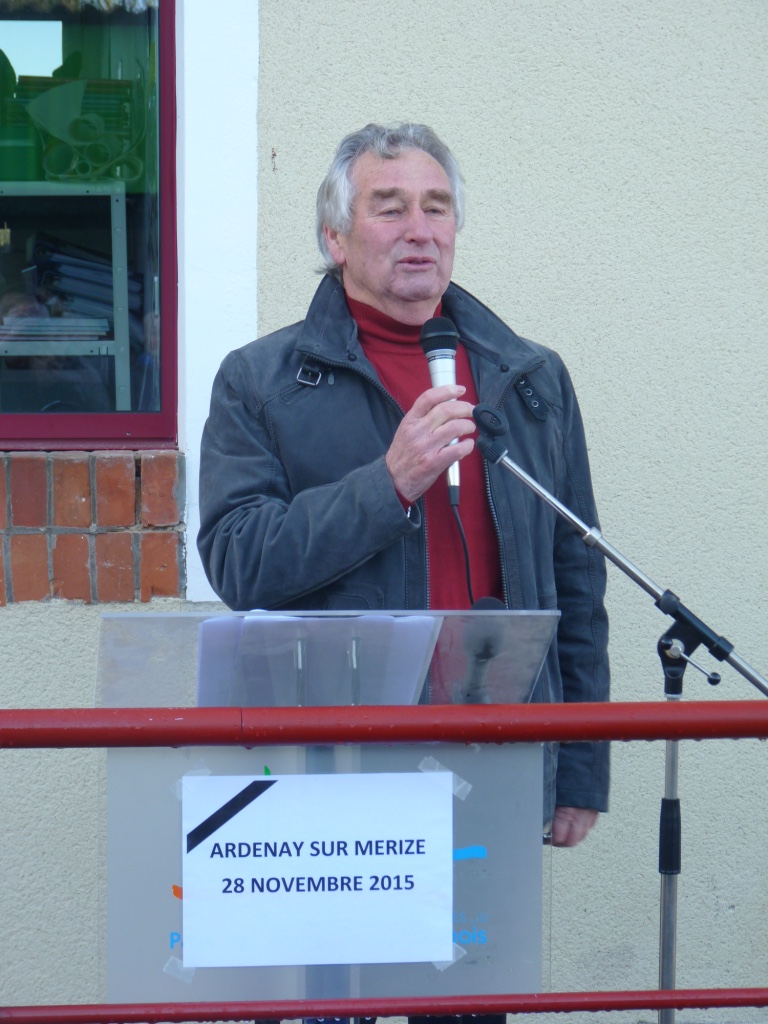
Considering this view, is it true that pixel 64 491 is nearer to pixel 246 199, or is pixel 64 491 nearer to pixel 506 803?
pixel 246 199

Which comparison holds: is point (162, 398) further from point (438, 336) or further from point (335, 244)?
point (438, 336)

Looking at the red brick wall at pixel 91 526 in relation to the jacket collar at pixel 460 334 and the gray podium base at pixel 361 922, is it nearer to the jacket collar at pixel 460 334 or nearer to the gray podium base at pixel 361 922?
the jacket collar at pixel 460 334

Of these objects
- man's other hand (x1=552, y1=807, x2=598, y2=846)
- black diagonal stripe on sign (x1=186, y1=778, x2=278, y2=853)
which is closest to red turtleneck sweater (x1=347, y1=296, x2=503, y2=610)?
man's other hand (x1=552, y1=807, x2=598, y2=846)

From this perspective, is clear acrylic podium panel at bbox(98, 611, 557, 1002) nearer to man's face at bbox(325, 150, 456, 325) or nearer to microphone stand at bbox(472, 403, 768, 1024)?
microphone stand at bbox(472, 403, 768, 1024)

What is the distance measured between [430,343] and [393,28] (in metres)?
1.52

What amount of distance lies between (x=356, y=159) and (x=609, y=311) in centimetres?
113

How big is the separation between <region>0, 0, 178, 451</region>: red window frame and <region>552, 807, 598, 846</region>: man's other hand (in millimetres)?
1401

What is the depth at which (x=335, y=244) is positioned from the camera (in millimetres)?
2080

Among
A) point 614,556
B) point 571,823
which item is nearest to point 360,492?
point 614,556

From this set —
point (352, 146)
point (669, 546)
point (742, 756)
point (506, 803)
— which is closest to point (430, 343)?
point (352, 146)

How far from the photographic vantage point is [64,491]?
2.75 m

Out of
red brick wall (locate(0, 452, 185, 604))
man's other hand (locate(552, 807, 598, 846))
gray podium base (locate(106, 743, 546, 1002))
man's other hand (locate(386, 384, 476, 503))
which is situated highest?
man's other hand (locate(386, 384, 476, 503))

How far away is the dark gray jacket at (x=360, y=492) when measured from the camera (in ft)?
5.80

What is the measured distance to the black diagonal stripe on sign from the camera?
1.26 meters
